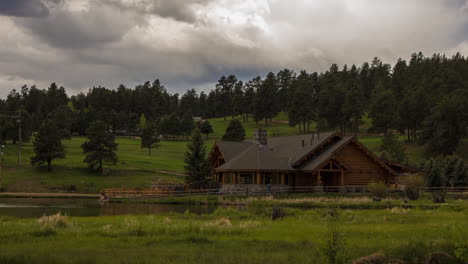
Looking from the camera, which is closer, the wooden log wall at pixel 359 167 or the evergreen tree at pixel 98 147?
the wooden log wall at pixel 359 167

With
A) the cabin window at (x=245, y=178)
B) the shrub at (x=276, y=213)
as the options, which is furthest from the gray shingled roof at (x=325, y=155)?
the shrub at (x=276, y=213)

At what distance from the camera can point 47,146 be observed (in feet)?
222

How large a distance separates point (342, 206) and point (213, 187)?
2282 cm

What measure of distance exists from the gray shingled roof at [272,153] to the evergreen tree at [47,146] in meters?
23.7

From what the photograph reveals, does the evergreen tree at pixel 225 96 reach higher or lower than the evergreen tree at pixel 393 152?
higher

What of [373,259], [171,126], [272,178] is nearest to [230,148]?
[272,178]

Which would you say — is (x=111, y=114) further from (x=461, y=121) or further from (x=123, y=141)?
(x=461, y=121)

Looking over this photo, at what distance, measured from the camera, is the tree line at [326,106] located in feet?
281

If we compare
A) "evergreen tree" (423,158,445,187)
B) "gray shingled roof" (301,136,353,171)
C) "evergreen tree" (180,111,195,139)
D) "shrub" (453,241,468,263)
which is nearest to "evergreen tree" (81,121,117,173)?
"gray shingled roof" (301,136,353,171)

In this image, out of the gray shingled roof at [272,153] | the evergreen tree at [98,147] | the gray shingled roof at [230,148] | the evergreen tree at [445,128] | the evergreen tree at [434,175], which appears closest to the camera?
the gray shingled roof at [272,153]

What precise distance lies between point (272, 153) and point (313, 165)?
579cm

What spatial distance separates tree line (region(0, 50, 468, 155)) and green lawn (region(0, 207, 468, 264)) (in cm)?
6804

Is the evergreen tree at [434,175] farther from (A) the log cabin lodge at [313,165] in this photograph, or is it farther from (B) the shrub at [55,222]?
(B) the shrub at [55,222]

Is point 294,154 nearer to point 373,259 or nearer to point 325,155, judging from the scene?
point 325,155
